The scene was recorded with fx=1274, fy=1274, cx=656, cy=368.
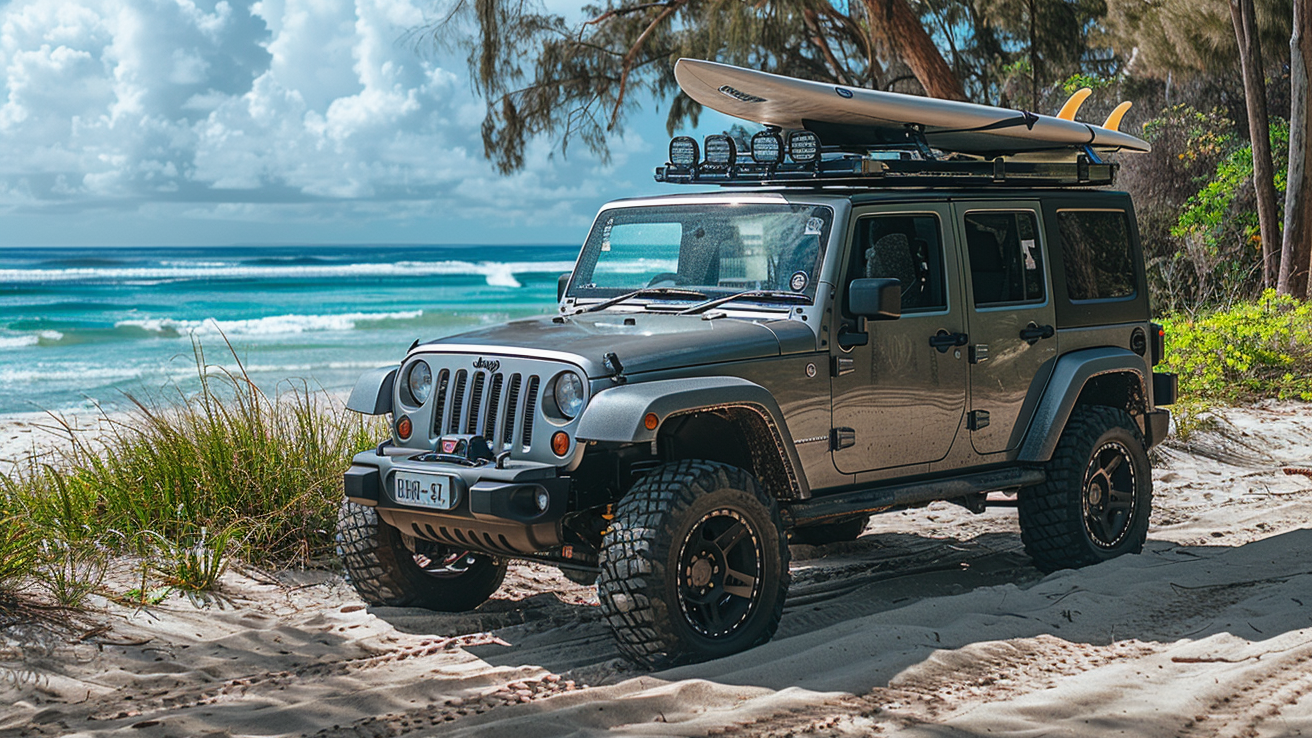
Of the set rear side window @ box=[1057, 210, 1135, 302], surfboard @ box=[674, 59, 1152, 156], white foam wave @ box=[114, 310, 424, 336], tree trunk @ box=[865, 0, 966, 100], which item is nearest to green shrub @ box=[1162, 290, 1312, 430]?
tree trunk @ box=[865, 0, 966, 100]

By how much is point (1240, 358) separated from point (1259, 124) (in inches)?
172

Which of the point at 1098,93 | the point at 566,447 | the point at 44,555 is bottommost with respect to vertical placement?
the point at 44,555

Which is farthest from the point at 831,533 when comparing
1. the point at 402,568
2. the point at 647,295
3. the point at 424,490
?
the point at 424,490

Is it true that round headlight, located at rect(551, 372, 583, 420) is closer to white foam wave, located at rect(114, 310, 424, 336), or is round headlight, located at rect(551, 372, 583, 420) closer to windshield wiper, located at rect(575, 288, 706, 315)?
windshield wiper, located at rect(575, 288, 706, 315)

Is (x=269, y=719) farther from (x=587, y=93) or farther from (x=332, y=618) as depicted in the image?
(x=587, y=93)

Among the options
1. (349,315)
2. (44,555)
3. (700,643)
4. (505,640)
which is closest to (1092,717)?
(700,643)

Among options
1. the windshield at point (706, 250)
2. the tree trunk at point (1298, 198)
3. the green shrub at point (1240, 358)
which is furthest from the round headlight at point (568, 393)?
the tree trunk at point (1298, 198)

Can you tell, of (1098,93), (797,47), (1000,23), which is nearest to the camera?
(1000,23)

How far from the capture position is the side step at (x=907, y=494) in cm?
537

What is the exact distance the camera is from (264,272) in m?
56.5

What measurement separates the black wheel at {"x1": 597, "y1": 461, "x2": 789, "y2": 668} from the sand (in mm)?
120

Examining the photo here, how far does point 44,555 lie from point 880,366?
150 inches

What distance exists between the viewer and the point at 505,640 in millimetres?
5438

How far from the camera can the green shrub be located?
1174 centimetres
